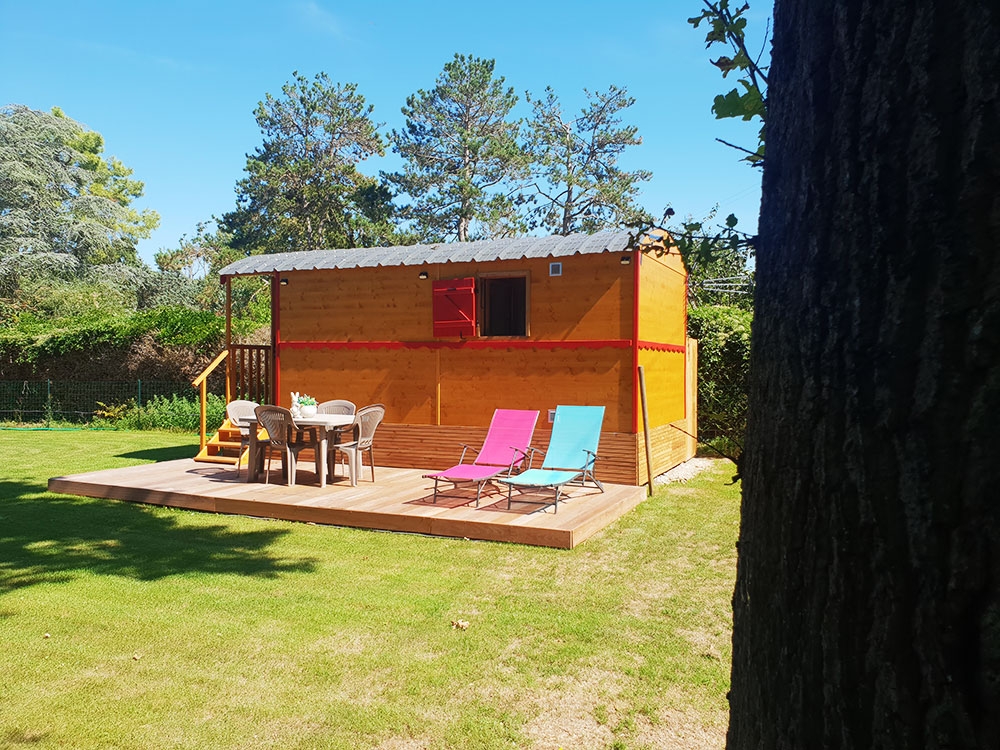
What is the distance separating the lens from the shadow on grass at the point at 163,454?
12033 millimetres

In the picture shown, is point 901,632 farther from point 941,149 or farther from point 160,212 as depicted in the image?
point 160,212

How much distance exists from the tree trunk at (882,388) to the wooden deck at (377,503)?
210 inches

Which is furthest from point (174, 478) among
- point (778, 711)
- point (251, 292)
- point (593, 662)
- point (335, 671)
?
point (251, 292)

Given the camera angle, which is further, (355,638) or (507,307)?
(507,307)

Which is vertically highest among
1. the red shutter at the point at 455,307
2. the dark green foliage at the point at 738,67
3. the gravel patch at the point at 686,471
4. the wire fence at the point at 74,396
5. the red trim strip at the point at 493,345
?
the red shutter at the point at 455,307

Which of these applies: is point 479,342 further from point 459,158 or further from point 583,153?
point 583,153

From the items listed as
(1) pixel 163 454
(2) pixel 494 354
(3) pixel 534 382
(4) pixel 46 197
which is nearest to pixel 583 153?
(2) pixel 494 354

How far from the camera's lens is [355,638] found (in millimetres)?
4141

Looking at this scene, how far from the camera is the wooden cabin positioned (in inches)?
360

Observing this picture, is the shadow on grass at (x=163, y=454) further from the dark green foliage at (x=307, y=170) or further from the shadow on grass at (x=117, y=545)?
the dark green foliage at (x=307, y=170)

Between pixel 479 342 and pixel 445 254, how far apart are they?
4.51 feet

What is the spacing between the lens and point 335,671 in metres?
3.69

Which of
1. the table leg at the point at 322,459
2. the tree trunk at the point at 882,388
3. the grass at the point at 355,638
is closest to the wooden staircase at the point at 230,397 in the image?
the table leg at the point at 322,459

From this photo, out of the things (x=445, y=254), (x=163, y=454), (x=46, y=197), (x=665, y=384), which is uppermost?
(x=46, y=197)
